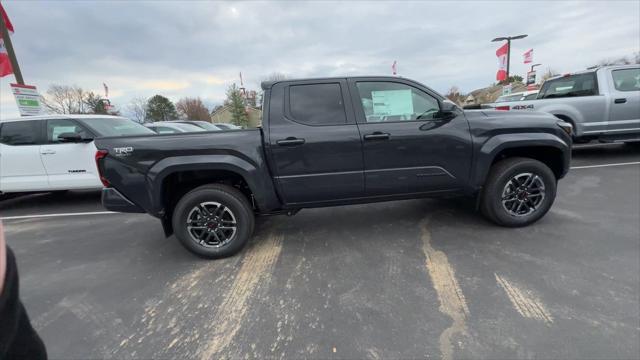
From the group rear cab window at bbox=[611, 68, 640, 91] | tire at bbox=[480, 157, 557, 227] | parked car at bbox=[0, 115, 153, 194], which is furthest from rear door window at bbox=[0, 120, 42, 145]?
rear cab window at bbox=[611, 68, 640, 91]

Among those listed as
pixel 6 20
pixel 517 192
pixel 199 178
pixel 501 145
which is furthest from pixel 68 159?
pixel 517 192

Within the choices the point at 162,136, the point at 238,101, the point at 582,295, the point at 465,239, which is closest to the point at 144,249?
the point at 162,136

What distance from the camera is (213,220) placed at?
3348 millimetres

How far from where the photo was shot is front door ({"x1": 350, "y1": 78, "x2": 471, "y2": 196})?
3418 mm

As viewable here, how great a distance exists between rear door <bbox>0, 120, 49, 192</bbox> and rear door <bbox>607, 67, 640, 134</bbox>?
38.2ft

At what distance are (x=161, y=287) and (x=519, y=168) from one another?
4113mm

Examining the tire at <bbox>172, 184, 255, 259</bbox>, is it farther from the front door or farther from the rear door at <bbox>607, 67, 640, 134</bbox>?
the rear door at <bbox>607, 67, 640, 134</bbox>

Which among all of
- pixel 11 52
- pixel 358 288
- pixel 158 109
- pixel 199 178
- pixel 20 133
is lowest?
pixel 358 288

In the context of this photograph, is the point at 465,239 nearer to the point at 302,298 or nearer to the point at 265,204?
the point at 302,298

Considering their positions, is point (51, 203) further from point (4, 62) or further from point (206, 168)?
point (4, 62)

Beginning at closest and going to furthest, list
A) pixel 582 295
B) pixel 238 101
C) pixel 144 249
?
pixel 582 295
pixel 144 249
pixel 238 101

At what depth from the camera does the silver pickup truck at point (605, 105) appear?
6750mm

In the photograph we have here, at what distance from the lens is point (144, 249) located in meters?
3.83

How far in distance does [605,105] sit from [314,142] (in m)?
7.34
